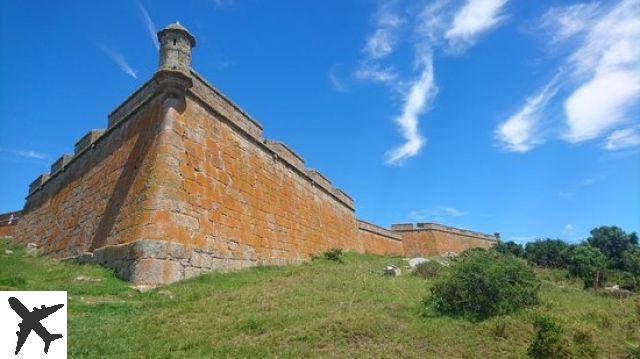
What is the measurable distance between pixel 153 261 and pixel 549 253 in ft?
66.1

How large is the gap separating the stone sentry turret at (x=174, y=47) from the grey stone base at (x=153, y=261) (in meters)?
4.16

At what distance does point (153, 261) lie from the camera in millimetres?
8828

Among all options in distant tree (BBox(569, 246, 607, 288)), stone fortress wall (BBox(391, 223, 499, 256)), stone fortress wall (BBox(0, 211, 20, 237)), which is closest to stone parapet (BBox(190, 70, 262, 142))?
distant tree (BBox(569, 246, 607, 288))

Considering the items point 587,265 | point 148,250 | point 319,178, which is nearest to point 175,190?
point 148,250

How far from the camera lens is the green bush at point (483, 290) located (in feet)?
23.2

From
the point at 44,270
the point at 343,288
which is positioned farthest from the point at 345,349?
the point at 44,270

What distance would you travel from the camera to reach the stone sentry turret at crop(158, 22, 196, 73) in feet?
35.1

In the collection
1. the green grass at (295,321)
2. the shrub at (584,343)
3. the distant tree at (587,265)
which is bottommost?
the shrub at (584,343)

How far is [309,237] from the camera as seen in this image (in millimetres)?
17031

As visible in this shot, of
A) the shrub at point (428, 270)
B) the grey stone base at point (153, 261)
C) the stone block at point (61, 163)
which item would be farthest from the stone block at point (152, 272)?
the stone block at point (61, 163)

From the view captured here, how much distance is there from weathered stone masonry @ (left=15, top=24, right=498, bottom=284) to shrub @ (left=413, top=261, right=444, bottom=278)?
4103mm

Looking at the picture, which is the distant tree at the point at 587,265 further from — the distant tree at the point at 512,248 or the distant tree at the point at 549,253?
the distant tree at the point at 512,248

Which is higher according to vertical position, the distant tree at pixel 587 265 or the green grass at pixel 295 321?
the distant tree at pixel 587 265

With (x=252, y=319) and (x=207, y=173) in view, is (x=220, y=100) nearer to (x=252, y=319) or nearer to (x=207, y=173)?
(x=207, y=173)
